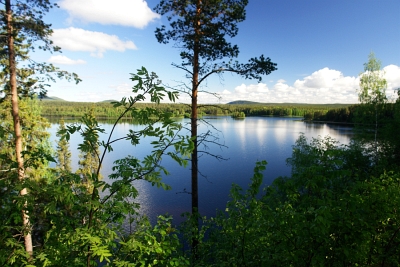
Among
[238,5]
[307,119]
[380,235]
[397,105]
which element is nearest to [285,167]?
[397,105]

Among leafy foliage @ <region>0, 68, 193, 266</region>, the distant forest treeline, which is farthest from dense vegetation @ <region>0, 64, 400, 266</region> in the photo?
the distant forest treeline

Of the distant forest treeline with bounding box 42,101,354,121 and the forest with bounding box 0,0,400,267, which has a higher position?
the distant forest treeline with bounding box 42,101,354,121

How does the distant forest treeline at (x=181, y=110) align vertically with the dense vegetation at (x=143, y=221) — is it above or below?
above

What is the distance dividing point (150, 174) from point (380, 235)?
3.13 metres

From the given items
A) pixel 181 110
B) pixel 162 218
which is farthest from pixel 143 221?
pixel 181 110

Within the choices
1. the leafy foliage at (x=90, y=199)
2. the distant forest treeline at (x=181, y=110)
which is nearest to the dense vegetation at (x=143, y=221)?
the leafy foliage at (x=90, y=199)

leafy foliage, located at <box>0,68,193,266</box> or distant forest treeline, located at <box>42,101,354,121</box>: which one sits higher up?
distant forest treeline, located at <box>42,101,354,121</box>

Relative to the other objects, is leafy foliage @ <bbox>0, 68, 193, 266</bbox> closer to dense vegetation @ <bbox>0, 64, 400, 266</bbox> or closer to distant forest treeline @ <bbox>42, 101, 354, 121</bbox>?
dense vegetation @ <bbox>0, 64, 400, 266</bbox>

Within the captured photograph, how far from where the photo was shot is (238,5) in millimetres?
6484

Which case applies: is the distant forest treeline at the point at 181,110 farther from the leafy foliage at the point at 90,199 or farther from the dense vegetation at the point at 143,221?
the dense vegetation at the point at 143,221

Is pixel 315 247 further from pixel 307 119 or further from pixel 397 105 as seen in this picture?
pixel 307 119

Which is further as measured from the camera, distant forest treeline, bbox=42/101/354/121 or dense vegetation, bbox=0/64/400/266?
distant forest treeline, bbox=42/101/354/121

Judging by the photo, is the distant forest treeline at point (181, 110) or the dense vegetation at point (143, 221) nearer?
the dense vegetation at point (143, 221)

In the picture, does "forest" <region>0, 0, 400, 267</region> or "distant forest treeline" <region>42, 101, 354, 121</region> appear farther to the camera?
"distant forest treeline" <region>42, 101, 354, 121</region>
